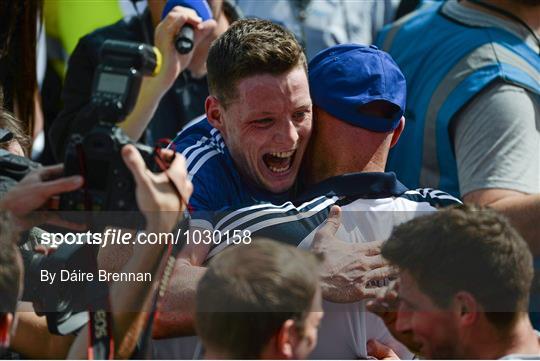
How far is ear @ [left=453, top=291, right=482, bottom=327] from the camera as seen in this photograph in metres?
3.05

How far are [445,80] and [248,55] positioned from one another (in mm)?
1172

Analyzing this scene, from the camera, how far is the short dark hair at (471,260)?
3.07 meters

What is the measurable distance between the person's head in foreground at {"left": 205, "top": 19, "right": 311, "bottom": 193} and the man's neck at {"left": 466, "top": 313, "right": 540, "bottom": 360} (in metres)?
0.93

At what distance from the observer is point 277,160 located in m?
3.75

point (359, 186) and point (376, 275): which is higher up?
point (359, 186)

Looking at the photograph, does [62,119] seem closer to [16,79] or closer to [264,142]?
[16,79]

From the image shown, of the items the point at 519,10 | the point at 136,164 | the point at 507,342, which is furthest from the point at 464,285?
the point at 519,10

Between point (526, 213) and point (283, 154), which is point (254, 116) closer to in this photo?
point (283, 154)

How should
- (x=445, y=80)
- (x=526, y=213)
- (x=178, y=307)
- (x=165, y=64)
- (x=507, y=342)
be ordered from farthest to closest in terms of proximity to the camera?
(x=445, y=80)
(x=165, y=64)
(x=526, y=213)
(x=178, y=307)
(x=507, y=342)

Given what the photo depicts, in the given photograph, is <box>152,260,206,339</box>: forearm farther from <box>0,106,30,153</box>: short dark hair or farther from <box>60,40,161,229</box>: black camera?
<box>0,106,30,153</box>: short dark hair

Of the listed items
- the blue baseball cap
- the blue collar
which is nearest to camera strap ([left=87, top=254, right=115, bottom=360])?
the blue collar

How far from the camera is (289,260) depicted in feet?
9.32

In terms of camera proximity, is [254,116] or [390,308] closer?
[390,308]

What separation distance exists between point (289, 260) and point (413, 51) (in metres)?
2.15
